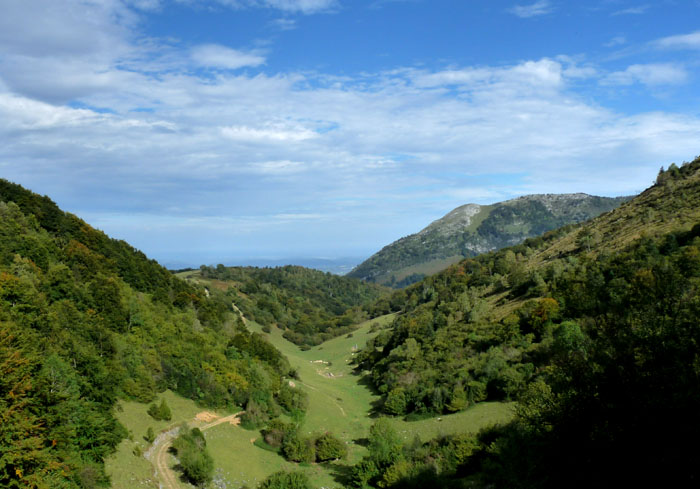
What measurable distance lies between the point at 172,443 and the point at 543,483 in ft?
71.5

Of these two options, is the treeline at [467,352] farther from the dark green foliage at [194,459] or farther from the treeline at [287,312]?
the treeline at [287,312]

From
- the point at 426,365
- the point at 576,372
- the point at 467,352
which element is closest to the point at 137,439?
the point at 576,372

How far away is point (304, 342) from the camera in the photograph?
10919 cm

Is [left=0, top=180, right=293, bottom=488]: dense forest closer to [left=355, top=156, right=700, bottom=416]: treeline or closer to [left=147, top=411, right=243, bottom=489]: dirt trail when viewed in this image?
[left=147, top=411, right=243, bottom=489]: dirt trail

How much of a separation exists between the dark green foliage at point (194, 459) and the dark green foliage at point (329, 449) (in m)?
8.99

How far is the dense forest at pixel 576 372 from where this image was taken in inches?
492

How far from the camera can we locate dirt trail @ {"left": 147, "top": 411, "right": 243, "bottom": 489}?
74.8 ft

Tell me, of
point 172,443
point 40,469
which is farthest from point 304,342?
point 40,469

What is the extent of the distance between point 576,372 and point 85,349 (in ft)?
93.2

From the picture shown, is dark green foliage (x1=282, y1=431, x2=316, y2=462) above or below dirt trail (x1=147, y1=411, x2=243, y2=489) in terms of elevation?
below

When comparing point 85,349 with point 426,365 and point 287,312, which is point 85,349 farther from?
point 287,312

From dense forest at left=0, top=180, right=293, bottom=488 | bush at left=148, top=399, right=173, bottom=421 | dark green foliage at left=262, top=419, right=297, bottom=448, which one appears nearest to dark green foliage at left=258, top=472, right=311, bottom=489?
dense forest at left=0, top=180, right=293, bottom=488

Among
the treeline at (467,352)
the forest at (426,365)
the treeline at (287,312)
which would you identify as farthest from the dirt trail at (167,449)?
the treeline at (287,312)

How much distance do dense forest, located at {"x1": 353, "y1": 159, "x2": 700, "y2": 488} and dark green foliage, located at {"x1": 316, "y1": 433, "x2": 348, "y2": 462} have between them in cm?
498
